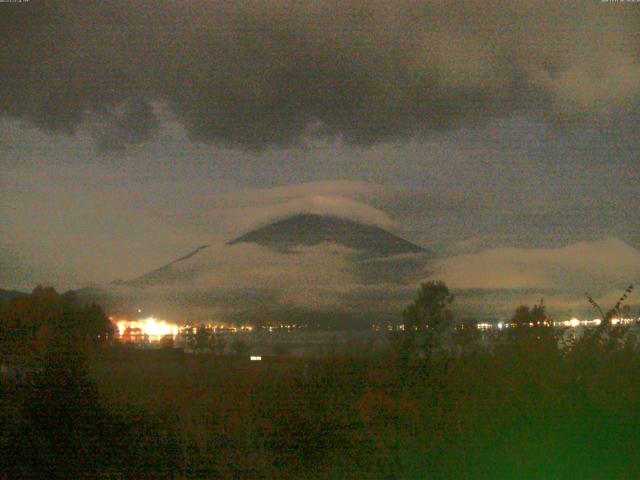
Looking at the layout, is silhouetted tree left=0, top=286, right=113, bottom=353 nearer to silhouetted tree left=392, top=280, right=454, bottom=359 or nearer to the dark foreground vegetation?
the dark foreground vegetation

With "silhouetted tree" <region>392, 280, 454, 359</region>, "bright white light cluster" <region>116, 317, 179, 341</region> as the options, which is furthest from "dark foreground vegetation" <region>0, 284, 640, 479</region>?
"bright white light cluster" <region>116, 317, 179, 341</region>

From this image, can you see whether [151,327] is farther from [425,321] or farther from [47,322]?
[425,321]

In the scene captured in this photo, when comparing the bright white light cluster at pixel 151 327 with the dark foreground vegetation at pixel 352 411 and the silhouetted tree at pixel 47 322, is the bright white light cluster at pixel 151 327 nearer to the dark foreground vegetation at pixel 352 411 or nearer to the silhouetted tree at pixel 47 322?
the silhouetted tree at pixel 47 322

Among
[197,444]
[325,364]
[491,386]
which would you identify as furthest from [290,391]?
[491,386]

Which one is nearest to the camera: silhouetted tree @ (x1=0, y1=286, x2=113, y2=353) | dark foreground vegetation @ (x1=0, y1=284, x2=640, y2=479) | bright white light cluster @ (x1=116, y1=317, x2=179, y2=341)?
dark foreground vegetation @ (x1=0, y1=284, x2=640, y2=479)

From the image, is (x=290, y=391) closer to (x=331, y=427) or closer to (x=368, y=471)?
(x=331, y=427)

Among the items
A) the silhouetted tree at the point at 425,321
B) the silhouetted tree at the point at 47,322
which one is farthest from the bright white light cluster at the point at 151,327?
the silhouetted tree at the point at 425,321

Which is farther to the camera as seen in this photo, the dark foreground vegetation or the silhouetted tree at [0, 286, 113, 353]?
the silhouetted tree at [0, 286, 113, 353]

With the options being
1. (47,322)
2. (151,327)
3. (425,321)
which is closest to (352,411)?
(425,321)

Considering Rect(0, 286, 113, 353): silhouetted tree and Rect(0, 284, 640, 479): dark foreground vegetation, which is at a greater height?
Rect(0, 286, 113, 353): silhouetted tree

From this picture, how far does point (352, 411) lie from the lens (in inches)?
278

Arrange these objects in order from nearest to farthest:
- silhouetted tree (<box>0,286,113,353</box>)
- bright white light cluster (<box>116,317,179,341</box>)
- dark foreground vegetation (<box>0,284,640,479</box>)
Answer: dark foreground vegetation (<box>0,284,640,479</box>) < silhouetted tree (<box>0,286,113,353</box>) < bright white light cluster (<box>116,317,179,341</box>)

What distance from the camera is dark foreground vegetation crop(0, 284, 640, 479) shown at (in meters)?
6.02

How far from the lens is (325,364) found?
7891 millimetres
